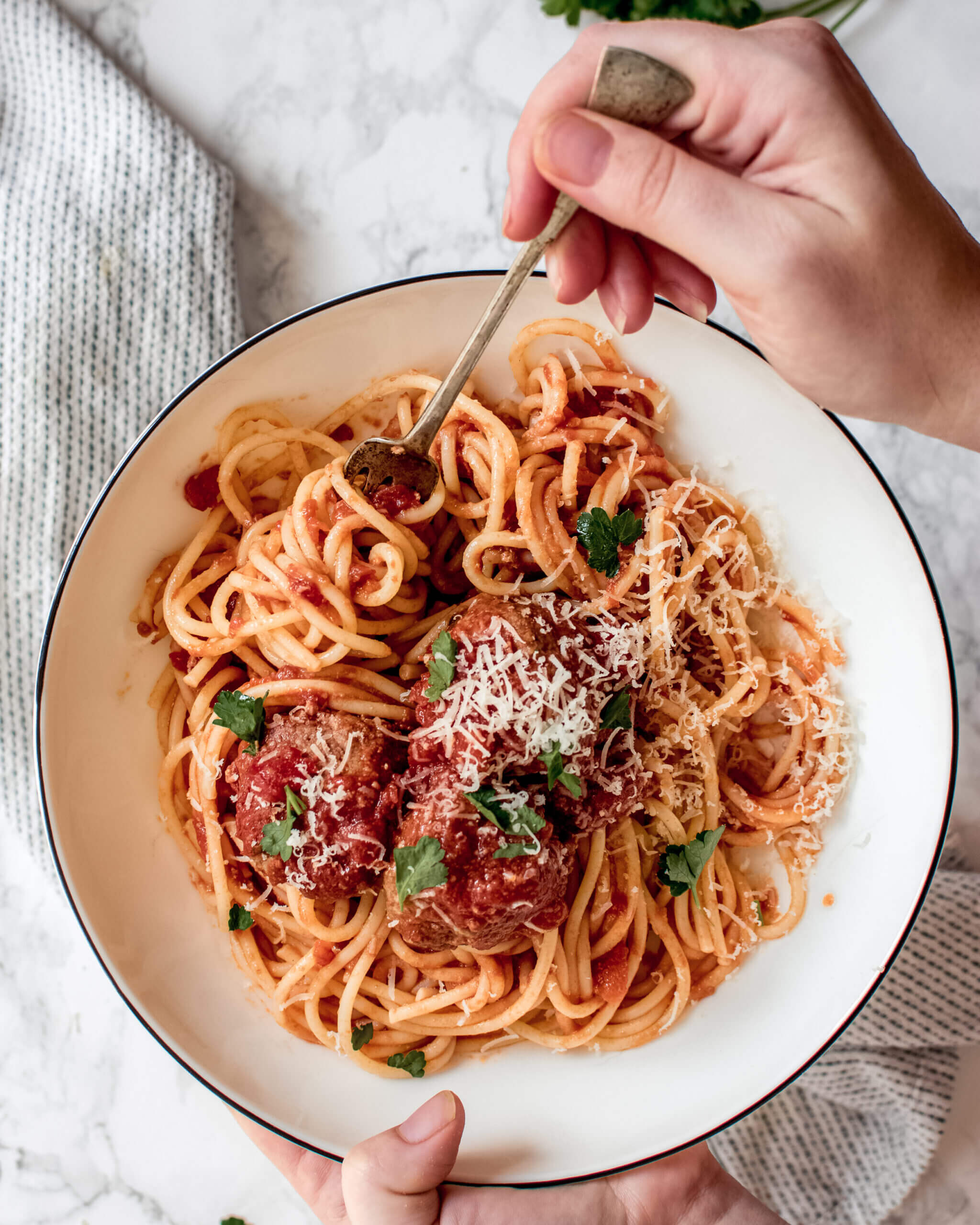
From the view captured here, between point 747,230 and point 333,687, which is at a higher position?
point 747,230

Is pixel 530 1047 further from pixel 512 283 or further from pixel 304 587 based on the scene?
pixel 512 283

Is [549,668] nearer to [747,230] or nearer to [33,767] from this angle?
[747,230]

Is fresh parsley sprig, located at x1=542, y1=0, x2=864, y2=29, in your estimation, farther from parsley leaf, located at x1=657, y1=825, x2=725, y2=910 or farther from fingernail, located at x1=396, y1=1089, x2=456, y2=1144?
fingernail, located at x1=396, y1=1089, x2=456, y2=1144

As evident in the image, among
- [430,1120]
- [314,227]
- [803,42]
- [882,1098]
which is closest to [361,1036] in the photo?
[430,1120]

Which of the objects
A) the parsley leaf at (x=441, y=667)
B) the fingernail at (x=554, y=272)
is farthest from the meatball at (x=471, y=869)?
the fingernail at (x=554, y=272)

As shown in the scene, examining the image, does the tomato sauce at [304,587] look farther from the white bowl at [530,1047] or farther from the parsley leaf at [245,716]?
the white bowl at [530,1047]

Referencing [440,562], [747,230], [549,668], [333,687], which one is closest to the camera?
[747,230]

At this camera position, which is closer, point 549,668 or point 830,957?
point 549,668

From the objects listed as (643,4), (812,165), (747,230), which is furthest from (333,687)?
(643,4)

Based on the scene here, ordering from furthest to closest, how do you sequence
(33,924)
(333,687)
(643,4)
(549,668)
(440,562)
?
(33,924), (643,4), (440,562), (333,687), (549,668)
